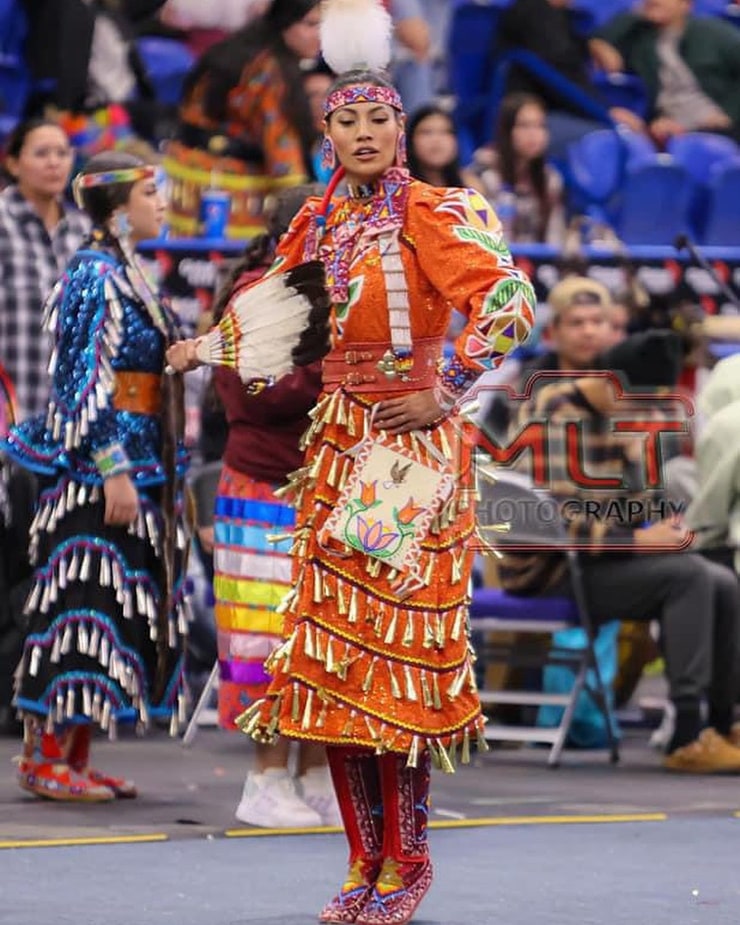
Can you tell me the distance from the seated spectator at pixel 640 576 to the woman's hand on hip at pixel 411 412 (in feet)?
10.3

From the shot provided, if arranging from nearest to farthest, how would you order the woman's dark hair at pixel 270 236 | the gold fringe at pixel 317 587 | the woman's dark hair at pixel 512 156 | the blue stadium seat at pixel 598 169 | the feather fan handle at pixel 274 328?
the gold fringe at pixel 317 587, the feather fan handle at pixel 274 328, the woman's dark hair at pixel 270 236, the woman's dark hair at pixel 512 156, the blue stadium seat at pixel 598 169

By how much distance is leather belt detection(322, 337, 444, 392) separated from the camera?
15.6 feet

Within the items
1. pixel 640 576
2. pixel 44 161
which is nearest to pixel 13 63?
pixel 44 161

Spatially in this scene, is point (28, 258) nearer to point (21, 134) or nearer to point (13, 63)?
point (21, 134)

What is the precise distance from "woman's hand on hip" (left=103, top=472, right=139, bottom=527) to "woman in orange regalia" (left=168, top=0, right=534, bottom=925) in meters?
1.45

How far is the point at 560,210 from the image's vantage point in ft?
37.1

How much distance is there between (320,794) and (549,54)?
7917 millimetres


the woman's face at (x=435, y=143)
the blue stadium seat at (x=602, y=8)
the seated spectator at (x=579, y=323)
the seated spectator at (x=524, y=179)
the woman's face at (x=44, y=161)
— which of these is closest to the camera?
the woman's face at (x=44, y=161)

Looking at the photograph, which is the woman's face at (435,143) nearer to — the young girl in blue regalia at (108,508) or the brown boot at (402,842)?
the young girl in blue regalia at (108,508)

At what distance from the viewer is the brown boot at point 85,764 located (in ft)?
21.4

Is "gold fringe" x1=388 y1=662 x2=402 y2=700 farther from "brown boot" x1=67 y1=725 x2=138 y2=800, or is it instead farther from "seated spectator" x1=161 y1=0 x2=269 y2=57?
"seated spectator" x1=161 y1=0 x2=269 y2=57

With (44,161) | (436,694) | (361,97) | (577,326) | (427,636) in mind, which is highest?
(44,161)

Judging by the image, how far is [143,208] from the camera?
21.2ft

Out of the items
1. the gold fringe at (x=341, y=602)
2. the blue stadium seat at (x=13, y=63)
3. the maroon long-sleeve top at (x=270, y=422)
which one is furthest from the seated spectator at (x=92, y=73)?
the gold fringe at (x=341, y=602)
